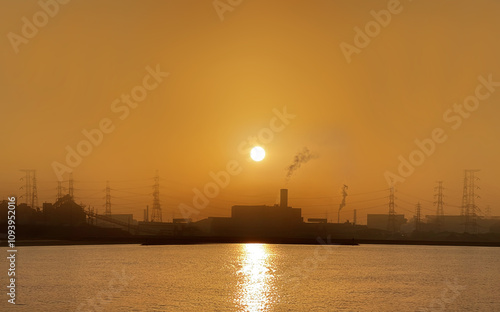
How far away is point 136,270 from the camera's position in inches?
4161

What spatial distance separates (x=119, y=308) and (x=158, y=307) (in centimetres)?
380

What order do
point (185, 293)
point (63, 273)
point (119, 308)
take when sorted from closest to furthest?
point (119, 308)
point (185, 293)
point (63, 273)

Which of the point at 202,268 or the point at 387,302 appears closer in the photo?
the point at 387,302

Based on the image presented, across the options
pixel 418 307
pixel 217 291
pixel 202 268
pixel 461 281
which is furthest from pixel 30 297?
pixel 461 281

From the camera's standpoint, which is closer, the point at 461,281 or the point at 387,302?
the point at 387,302

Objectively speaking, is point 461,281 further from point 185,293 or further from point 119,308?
point 119,308

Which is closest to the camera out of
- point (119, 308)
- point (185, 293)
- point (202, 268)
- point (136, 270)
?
point (119, 308)

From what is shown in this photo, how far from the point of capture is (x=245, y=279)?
91.3 metres

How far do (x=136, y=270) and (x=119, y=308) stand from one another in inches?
1896

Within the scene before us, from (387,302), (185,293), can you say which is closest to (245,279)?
(185,293)

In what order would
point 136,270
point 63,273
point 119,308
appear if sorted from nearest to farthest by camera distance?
point 119,308, point 63,273, point 136,270

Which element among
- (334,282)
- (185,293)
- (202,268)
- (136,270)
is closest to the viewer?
(185,293)

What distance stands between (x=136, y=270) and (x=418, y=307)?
5676 centimetres

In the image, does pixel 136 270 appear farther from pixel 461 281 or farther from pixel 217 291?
pixel 461 281
